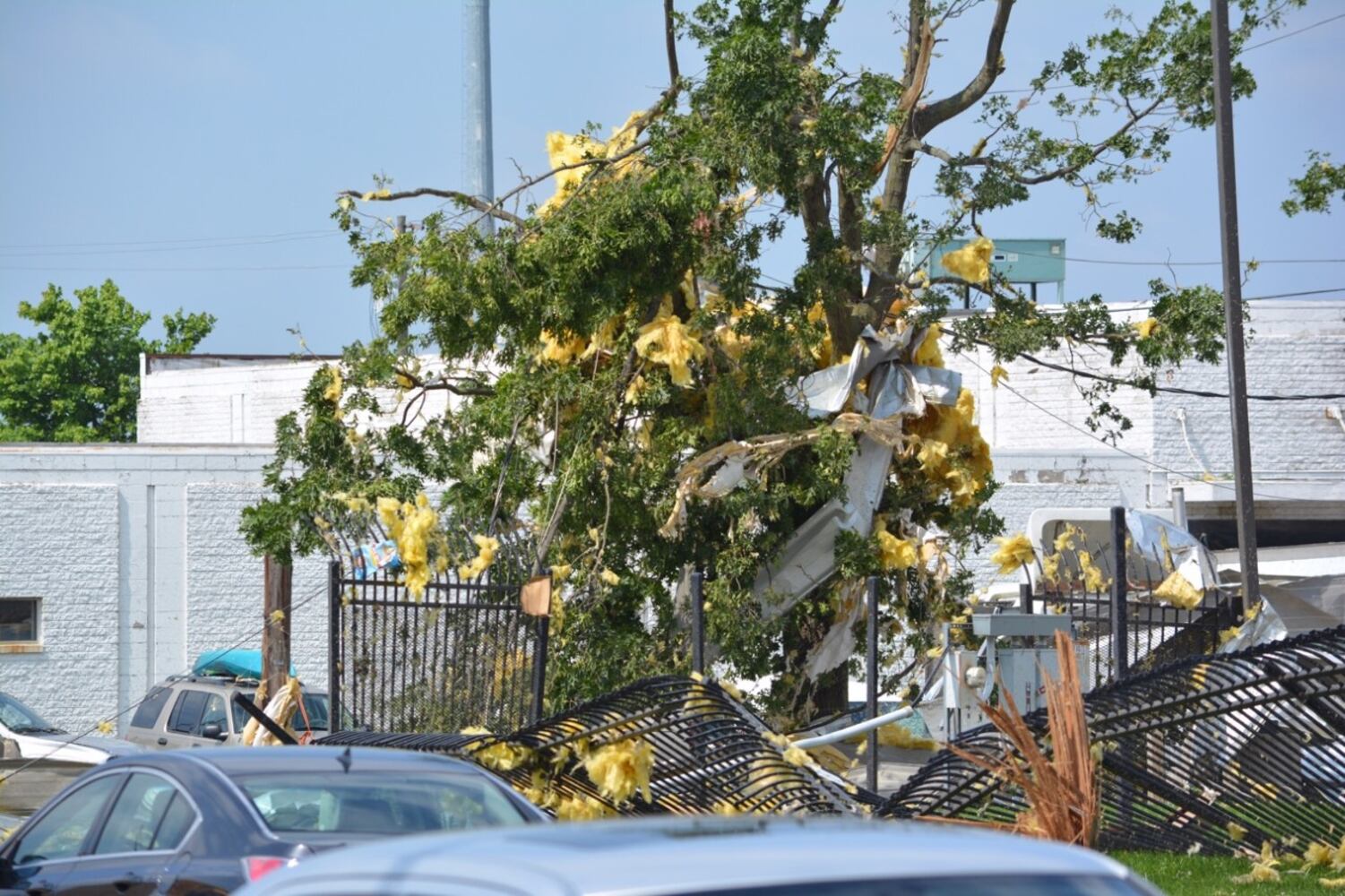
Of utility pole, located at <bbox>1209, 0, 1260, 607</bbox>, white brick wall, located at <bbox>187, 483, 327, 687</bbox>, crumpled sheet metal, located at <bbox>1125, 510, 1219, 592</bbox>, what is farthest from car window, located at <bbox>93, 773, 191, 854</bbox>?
white brick wall, located at <bbox>187, 483, 327, 687</bbox>

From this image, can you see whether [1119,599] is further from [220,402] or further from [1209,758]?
[220,402]

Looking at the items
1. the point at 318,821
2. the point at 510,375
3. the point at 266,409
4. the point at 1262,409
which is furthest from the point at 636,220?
the point at 266,409

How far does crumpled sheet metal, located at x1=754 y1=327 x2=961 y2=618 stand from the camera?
1534cm

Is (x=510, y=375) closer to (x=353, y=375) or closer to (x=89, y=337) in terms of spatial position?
(x=353, y=375)

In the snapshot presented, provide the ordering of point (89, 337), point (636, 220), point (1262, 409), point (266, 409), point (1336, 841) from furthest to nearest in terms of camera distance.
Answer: point (89, 337), point (266, 409), point (1262, 409), point (636, 220), point (1336, 841)

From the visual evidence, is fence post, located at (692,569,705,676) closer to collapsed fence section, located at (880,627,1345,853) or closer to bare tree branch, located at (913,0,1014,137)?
collapsed fence section, located at (880,627,1345,853)

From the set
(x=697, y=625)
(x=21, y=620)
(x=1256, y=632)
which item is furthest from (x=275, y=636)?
(x=1256, y=632)

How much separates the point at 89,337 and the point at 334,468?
42797mm

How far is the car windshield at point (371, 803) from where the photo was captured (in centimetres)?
641

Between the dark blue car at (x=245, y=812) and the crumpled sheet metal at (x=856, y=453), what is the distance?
872 cm

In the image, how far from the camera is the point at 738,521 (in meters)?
15.2

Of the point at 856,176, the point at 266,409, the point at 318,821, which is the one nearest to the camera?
the point at 318,821

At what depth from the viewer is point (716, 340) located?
50.6 ft

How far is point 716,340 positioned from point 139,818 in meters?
9.27
